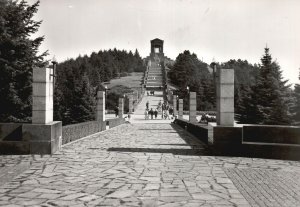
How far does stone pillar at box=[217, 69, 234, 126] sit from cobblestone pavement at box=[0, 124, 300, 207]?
1123 millimetres

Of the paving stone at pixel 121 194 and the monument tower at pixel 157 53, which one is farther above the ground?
the monument tower at pixel 157 53

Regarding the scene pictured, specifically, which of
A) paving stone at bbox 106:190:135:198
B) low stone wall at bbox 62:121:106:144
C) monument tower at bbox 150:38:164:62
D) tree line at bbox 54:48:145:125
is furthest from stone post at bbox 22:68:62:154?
monument tower at bbox 150:38:164:62

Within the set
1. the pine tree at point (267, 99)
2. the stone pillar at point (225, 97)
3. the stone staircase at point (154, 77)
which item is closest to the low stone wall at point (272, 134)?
the stone pillar at point (225, 97)

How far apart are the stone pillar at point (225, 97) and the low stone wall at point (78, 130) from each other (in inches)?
198

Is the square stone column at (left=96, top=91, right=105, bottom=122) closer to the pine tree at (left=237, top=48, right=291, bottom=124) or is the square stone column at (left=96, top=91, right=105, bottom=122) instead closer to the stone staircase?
the pine tree at (left=237, top=48, right=291, bottom=124)

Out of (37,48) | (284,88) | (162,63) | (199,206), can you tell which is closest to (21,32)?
(37,48)

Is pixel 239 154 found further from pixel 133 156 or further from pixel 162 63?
pixel 162 63

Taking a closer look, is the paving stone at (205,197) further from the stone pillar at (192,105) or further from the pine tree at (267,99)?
the pine tree at (267,99)

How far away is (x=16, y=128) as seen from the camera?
29.1 ft

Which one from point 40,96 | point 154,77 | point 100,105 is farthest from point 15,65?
point 154,77

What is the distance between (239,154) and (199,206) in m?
4.80

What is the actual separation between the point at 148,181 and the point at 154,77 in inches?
3671

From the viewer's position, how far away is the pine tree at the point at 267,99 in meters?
30.5

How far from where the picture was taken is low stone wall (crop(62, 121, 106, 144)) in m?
10.9
